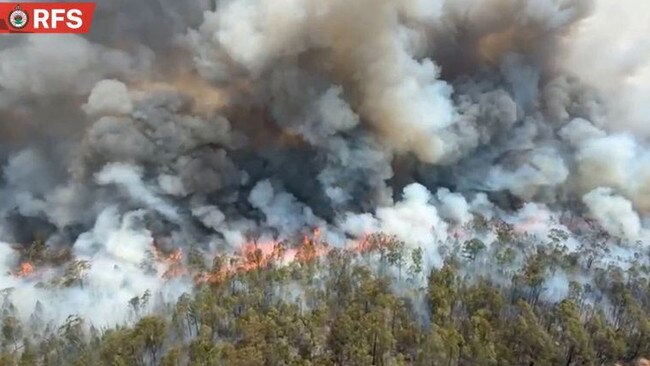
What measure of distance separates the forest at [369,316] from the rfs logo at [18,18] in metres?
18.4

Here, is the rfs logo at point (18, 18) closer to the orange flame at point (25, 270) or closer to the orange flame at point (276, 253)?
the orange flame at point (25, 270)

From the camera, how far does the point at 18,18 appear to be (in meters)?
42.9

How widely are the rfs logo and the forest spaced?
18373 mm

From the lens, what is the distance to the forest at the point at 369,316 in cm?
3450

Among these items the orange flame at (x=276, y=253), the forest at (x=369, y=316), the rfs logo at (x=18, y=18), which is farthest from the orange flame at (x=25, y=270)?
the rfs logo at (x=18, y=18)

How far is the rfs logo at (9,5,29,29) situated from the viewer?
42106mm

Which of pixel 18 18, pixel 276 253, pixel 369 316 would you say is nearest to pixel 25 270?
pixel 18 18

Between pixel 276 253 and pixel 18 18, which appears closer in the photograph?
pixel 18 18

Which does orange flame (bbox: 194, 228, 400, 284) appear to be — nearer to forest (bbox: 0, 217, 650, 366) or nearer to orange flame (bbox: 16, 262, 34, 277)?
forest (bbox: 0, 217, 650, 366)

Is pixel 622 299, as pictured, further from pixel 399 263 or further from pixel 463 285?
pixel 399 263

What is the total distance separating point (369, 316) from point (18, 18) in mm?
33569

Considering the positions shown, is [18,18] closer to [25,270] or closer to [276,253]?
[25,270]

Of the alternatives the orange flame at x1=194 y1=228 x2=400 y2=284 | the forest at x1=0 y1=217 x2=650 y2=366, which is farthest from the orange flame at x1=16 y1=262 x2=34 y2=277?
the orange flame at x1=194 y1=228 x2=400 y2=284

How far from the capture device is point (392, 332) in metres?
37.5
